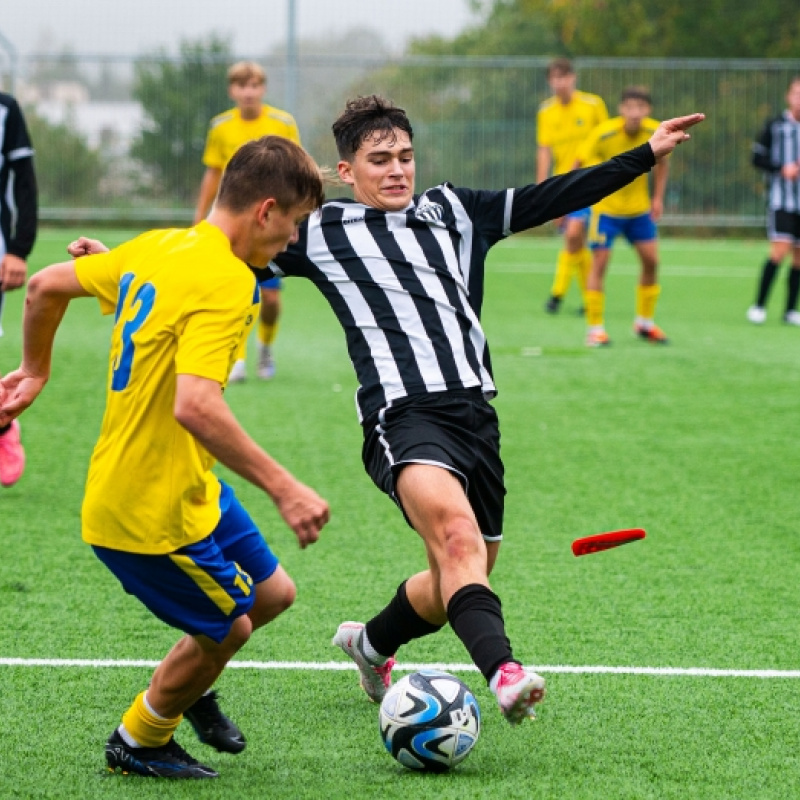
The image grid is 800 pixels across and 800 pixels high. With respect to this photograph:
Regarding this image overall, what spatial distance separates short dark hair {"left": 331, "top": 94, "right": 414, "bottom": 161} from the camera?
4.34 m

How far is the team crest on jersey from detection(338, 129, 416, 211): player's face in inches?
1.8

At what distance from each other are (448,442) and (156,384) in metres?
0.99

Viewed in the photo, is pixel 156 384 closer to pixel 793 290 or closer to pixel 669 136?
pixel 669 136

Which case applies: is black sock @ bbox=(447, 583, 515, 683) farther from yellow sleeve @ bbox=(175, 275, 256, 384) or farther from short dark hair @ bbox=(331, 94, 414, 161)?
short dark hair @ bbox=(331, 94, 414, 161)

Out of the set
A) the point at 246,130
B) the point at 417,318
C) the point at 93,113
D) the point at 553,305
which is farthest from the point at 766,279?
the point at 93,113

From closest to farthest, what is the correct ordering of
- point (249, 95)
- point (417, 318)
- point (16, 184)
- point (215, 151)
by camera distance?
point (417, 318)
point (16, 184)
point (249, 95)
point (215, 151)

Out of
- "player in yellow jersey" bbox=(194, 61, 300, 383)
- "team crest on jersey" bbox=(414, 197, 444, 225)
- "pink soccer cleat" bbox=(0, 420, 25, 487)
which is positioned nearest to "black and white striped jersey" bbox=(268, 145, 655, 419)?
"team crest on jersey" bbox=(414, 197, 444, 225)

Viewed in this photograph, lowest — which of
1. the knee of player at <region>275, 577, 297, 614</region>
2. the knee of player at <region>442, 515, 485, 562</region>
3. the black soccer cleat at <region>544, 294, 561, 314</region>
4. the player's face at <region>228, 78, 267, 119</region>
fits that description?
the black soccer cleat at <region>544, 294, 561, 314</region>

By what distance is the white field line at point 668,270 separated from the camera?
62.4 ft

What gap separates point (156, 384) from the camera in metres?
3.32

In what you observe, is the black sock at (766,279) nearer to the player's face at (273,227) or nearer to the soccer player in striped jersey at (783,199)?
the soccer player in striped jersey at (783,199)

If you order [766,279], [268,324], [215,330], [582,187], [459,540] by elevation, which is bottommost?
[766,279]

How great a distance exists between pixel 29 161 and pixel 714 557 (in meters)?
3.95

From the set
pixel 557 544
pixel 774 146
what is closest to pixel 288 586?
pixel 557 544
